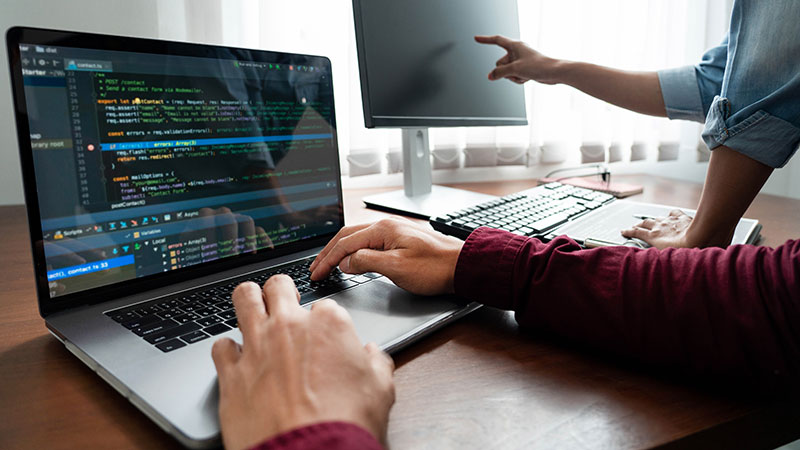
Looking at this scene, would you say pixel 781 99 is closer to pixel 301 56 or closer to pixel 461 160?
pixel 301 56

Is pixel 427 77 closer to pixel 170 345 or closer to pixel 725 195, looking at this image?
pixel 725 195

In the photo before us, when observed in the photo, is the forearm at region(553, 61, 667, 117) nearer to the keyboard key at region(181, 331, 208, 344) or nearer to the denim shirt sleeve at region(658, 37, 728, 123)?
the denim shirt sleeve at region(658, 37, 728, 123)

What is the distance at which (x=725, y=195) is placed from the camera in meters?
0.74

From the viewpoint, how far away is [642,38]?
1.64 meters

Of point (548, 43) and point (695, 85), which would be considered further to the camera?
point (548, 43)

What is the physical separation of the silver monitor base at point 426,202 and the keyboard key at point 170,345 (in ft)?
2.04

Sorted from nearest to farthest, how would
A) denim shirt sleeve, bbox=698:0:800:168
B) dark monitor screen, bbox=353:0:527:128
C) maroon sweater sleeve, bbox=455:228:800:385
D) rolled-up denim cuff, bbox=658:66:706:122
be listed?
Answer: maroon sweater sleeve, bbox=455:228:800:385 → denim shirt sleeve, bbox=698:0:800:168 → dark monitor screen, bbox=353:0:527:128 → rolled-up denim cuff, bbox=658:66:706:122

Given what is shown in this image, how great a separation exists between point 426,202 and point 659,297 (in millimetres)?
686

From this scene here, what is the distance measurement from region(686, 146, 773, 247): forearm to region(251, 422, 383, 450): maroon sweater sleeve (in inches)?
25.5

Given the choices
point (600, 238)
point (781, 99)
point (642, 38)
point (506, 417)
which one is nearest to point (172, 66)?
point (506, 417)

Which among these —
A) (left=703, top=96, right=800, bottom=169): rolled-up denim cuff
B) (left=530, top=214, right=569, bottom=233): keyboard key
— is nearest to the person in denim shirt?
(left=703, top=96, right=800, bottom=169): rolled-up denim cuff

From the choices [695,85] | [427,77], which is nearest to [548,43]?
[695,85]

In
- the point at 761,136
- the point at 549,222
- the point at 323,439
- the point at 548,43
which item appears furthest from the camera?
the point at 548,43

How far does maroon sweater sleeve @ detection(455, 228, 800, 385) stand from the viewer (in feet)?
1.37
